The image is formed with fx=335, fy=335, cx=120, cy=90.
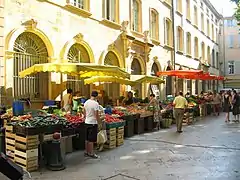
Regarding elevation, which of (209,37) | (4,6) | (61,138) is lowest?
(61,138)

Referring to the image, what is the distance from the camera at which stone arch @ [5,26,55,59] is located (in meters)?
11.1

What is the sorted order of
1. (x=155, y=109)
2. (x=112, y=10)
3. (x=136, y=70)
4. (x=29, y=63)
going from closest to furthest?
(x=29, y=63)
(x=155, y=109)
(x=112, y=10)
(x=136, y=70)

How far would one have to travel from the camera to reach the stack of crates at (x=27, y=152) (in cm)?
748

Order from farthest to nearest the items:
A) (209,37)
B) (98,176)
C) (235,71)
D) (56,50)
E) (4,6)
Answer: (235,71) < (209,37) < (56,50) < (4,6) < (98,176)

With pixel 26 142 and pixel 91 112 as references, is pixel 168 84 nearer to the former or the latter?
pixel 91 112

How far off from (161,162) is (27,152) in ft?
10.5

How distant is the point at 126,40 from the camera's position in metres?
18.7

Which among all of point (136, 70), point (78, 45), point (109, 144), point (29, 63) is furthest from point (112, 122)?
point (136, 70)

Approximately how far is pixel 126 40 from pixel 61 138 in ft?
36.5

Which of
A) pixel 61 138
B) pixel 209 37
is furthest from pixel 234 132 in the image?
pixel 209 37

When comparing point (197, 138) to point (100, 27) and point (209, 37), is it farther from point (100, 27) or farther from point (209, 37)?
point (209, 37)

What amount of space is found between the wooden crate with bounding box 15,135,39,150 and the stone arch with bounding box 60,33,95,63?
6224 millimetres

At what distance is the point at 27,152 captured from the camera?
7.47 meters

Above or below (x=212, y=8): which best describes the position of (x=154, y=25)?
below
